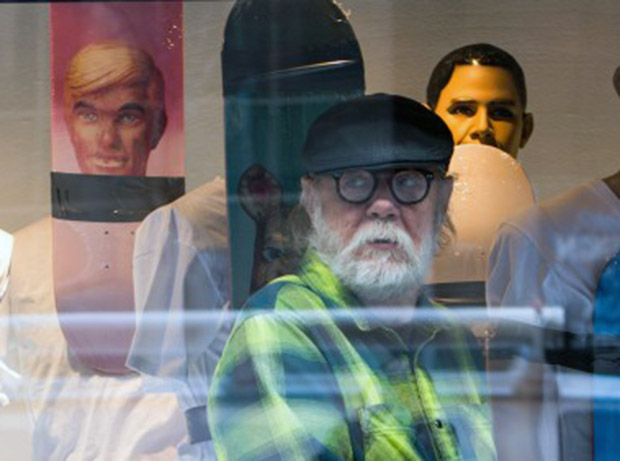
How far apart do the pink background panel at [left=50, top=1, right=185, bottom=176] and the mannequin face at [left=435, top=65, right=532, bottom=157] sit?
617mm

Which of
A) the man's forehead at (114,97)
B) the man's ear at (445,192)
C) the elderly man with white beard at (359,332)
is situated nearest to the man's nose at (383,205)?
the elderly man with white beard at (359,332)

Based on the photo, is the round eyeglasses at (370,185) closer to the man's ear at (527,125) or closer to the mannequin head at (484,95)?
the mannequin head at (484,95)

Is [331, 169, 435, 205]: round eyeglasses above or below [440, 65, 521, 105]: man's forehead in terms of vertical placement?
below

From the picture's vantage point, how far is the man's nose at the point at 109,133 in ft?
9.87

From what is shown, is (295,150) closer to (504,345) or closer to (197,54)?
(197,54)

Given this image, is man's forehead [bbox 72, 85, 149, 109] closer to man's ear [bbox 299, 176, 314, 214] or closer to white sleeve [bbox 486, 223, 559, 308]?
man's ear [bbox 299, 176, 314, 214]

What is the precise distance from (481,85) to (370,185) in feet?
1.68

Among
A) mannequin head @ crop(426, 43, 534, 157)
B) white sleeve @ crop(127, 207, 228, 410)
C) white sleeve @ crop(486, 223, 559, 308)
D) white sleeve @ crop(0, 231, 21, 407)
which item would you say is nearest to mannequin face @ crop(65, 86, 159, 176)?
white sleeve @ crop(127, 207, 228, 410)

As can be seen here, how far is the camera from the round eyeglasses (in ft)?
8.94

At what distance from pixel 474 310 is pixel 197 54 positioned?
86 cm

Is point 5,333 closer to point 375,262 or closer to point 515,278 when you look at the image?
point 375,262

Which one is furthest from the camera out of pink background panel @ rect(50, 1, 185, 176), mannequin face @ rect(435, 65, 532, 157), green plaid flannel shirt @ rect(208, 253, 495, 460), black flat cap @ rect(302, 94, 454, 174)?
mannequin face @ rect(435, 65, 532, 157)

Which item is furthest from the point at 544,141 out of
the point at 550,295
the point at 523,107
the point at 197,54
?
the point at 197,54

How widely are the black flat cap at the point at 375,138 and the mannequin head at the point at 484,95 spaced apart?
157mm
